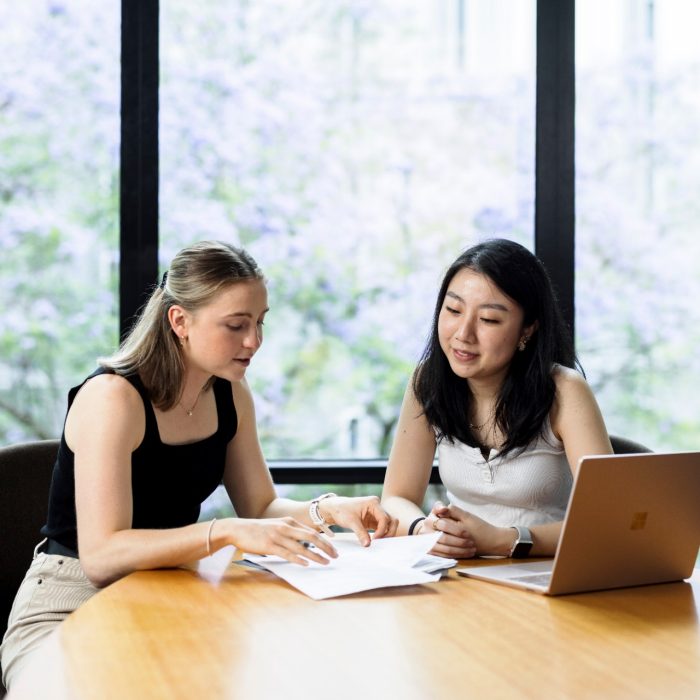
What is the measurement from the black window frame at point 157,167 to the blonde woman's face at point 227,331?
0.93 metres

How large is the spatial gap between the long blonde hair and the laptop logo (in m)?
0.89

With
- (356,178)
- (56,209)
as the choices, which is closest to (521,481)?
(356,178)

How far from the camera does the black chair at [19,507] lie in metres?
2.06

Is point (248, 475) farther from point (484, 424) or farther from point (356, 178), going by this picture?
point (356, 178)

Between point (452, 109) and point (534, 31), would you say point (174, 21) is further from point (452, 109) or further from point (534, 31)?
point (534, 31)

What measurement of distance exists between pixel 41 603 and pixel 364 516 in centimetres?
63

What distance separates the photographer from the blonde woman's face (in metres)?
1.89

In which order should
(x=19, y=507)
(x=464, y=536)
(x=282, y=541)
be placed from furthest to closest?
(x=19, y=507), (x=464, y=536), (x=282, y=541)

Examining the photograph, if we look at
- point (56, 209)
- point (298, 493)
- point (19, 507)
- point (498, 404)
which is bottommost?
point (298, 493)

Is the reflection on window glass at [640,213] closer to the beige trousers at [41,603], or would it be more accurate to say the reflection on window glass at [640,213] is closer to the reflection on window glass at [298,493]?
the reflection on window glass at [298,493]

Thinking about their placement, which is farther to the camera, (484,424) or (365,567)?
(484,424)

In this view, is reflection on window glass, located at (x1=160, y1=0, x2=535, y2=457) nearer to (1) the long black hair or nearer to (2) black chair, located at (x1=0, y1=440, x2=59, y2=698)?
(1) the long black hair

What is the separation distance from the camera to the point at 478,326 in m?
2.21

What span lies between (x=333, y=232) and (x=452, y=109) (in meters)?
0.53
